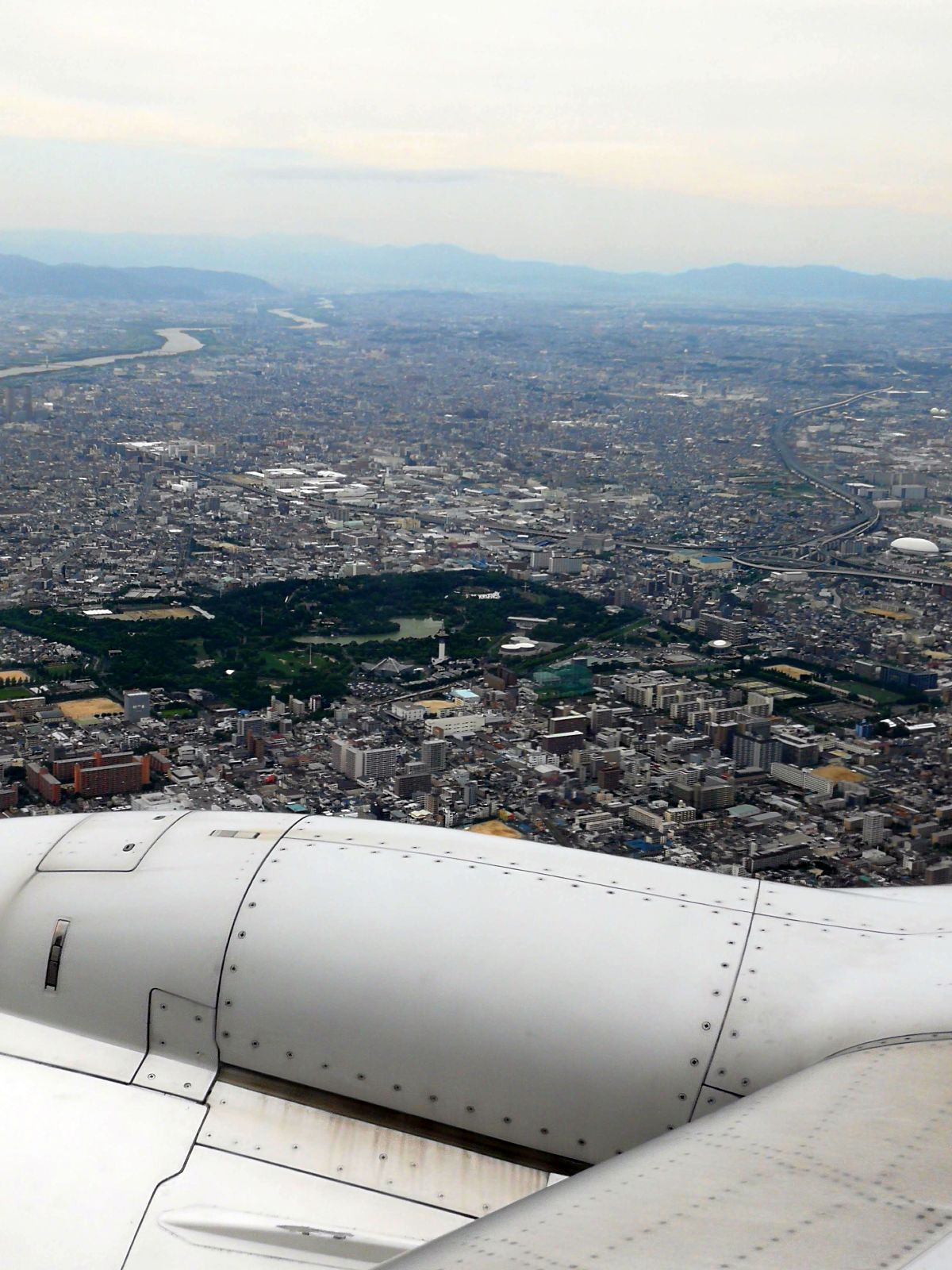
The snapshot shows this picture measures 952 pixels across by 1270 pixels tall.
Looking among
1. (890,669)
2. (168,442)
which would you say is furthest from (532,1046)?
(168,442)

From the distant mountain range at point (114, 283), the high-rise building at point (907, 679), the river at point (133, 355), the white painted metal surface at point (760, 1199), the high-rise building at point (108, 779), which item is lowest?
the high-rise building at point (108, 779)

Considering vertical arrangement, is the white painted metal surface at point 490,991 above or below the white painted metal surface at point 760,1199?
below

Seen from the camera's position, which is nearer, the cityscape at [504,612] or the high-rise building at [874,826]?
the high-rise building at [874,826]

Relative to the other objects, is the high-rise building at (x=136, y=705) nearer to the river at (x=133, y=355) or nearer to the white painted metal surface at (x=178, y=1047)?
the white painted metal surface at (x=178, y=1047)

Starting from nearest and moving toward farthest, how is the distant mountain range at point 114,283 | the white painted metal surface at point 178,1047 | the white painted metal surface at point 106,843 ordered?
the white painted metal surface at point 178,1047
the white painted metal surface at point 106,843
the distant mountain range at point 114,283

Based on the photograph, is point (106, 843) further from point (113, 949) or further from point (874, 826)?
point (874, 826)

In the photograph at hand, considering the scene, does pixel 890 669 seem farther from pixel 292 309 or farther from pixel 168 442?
pixel 292 309

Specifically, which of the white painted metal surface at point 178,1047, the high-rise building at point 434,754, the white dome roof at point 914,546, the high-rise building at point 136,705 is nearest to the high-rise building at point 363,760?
the high-rise building at point 434,754

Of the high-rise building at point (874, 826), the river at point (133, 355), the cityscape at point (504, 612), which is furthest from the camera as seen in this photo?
the river at point (133, 355)
